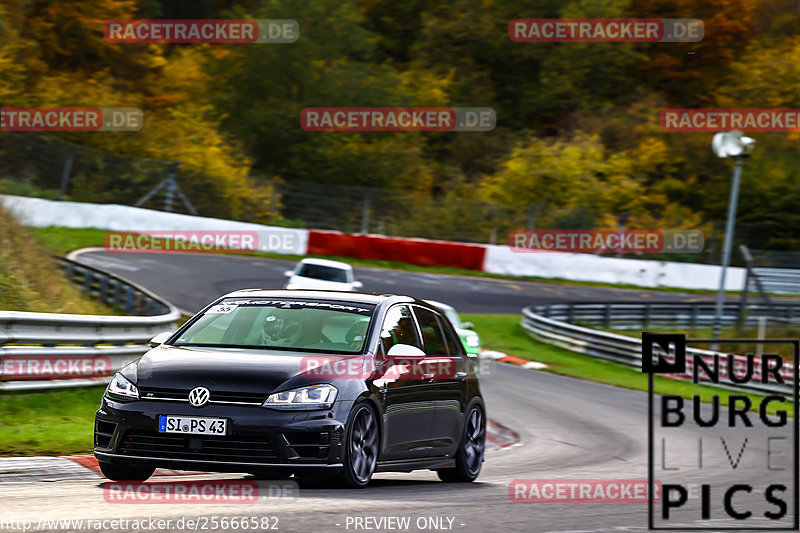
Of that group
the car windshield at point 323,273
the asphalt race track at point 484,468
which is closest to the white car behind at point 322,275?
the car windshield at point 323,273

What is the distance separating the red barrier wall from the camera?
3884cm

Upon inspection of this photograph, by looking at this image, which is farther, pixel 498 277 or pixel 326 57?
pixel 326 57

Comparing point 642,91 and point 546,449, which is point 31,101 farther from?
point 546,449

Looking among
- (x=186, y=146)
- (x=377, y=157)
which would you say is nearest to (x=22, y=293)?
(x=186, y=146)

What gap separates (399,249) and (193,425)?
103ft

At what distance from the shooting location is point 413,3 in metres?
70.6

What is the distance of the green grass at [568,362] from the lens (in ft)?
82.4

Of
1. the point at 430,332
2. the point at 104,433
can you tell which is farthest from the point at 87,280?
the point at 104,433

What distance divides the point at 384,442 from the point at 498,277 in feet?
102

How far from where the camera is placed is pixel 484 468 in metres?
12.3

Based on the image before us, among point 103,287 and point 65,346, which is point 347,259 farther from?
point 65,346

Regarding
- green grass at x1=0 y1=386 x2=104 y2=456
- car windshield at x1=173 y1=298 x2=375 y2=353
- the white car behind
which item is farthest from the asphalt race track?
the white car behind

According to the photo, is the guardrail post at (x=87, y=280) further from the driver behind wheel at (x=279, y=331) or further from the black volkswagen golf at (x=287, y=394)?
the driver behind wheel at (x=279, y=331)

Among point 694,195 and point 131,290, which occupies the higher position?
point 694,195
